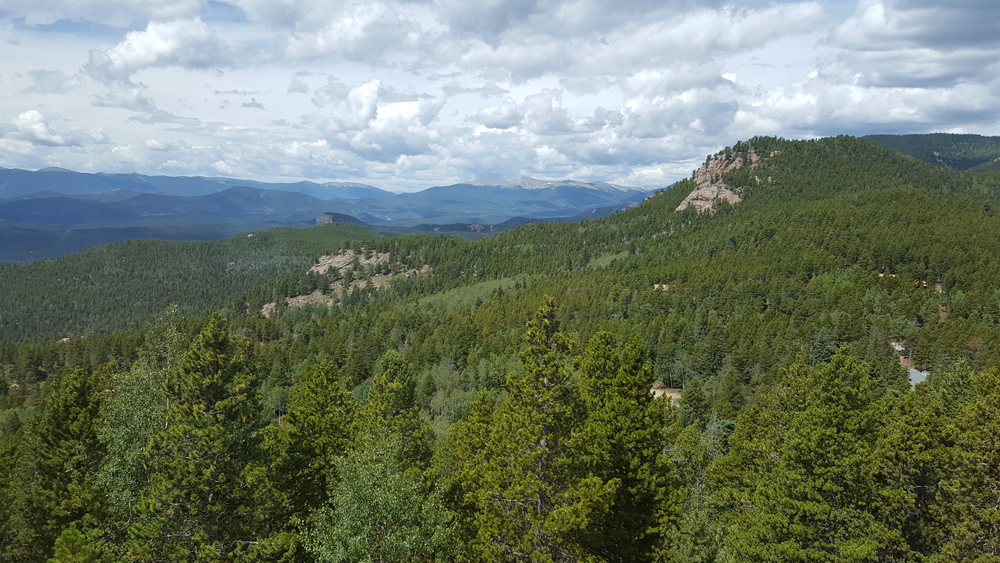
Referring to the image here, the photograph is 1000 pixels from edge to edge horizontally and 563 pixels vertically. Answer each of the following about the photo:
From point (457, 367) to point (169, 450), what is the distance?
332 ft

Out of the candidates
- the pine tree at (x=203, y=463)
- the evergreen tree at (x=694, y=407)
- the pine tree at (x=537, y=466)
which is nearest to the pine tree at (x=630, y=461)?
the pine tree at (x=537, y=466)

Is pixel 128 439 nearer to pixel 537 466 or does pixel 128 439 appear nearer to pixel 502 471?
pixel 502 471

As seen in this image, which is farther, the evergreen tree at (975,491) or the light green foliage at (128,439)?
the light green foliage at (128,439)

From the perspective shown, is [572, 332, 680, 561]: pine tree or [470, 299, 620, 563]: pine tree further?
[572, 332, 680, 561]: pine tree

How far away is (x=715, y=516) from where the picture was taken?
41.6m

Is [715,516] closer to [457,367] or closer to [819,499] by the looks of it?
[819,499]

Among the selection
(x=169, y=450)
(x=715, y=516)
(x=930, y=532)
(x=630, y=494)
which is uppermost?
(x=169, y=450)

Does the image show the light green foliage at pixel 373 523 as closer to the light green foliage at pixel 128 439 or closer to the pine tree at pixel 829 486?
the light green foliage at pixel 128 439

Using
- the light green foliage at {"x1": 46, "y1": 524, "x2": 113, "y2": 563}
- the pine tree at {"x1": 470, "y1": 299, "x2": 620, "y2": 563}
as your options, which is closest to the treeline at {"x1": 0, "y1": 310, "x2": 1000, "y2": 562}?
the pine tree at {"x1": 470, "y1": 299, "x2": 620, "y2": 563}

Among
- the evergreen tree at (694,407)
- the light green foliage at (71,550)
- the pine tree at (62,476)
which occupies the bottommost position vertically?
the evergreen tree at (694,407)

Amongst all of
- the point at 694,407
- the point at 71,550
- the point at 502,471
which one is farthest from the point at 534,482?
the point at 694,407

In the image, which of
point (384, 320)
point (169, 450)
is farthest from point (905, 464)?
point (384, 320)

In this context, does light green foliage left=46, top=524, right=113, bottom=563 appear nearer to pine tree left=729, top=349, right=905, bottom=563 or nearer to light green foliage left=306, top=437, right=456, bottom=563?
light green foliage left=306, top=437, right=456, bottom=563

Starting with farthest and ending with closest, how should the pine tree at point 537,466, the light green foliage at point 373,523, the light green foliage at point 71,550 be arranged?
the pine tree at point 537,466 → the light green foliage at point 373,523 → the light green foliage at point 71,550
